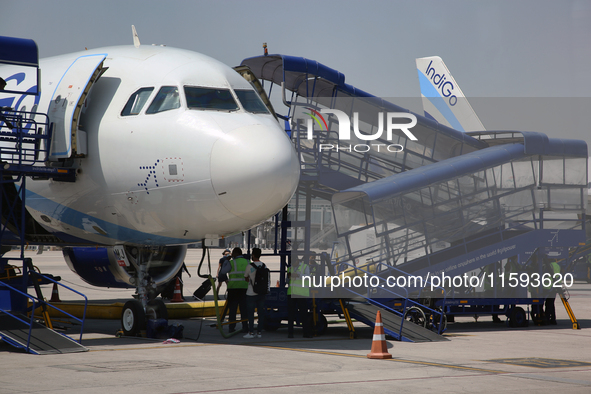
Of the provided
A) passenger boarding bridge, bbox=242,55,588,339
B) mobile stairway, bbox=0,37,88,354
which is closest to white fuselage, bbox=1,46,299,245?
mobile stairway, bbox=0,37,88,354

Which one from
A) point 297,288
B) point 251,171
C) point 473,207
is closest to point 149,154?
point 251,171

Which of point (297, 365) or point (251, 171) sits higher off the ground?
point (251, 171)

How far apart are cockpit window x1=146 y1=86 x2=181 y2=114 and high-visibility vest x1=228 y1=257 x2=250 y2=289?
3587mm

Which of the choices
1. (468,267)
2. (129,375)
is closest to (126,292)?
(468,267)

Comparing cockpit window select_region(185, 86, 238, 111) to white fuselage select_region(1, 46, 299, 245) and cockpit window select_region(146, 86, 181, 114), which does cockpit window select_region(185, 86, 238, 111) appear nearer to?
white fuselage select_region(1, 46, 299, 245)

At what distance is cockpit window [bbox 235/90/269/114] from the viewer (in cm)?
1269

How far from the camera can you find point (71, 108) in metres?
12.5

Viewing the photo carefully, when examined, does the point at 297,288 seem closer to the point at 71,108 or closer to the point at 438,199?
the point at 71,108

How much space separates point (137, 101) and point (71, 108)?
117 cm

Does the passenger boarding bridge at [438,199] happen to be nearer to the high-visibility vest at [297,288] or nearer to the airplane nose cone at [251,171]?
the high-visibility vest at [297,288]

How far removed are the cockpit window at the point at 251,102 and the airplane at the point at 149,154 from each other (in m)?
0.03

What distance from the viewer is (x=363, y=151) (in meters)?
21.5

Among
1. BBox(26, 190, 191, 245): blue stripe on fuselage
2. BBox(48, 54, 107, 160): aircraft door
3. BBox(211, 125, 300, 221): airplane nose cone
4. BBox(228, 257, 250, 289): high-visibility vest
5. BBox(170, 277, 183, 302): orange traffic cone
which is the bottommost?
BBox(170, 277, 183, 302): orange traffic cone

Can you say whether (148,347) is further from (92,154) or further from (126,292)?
(126,292)
